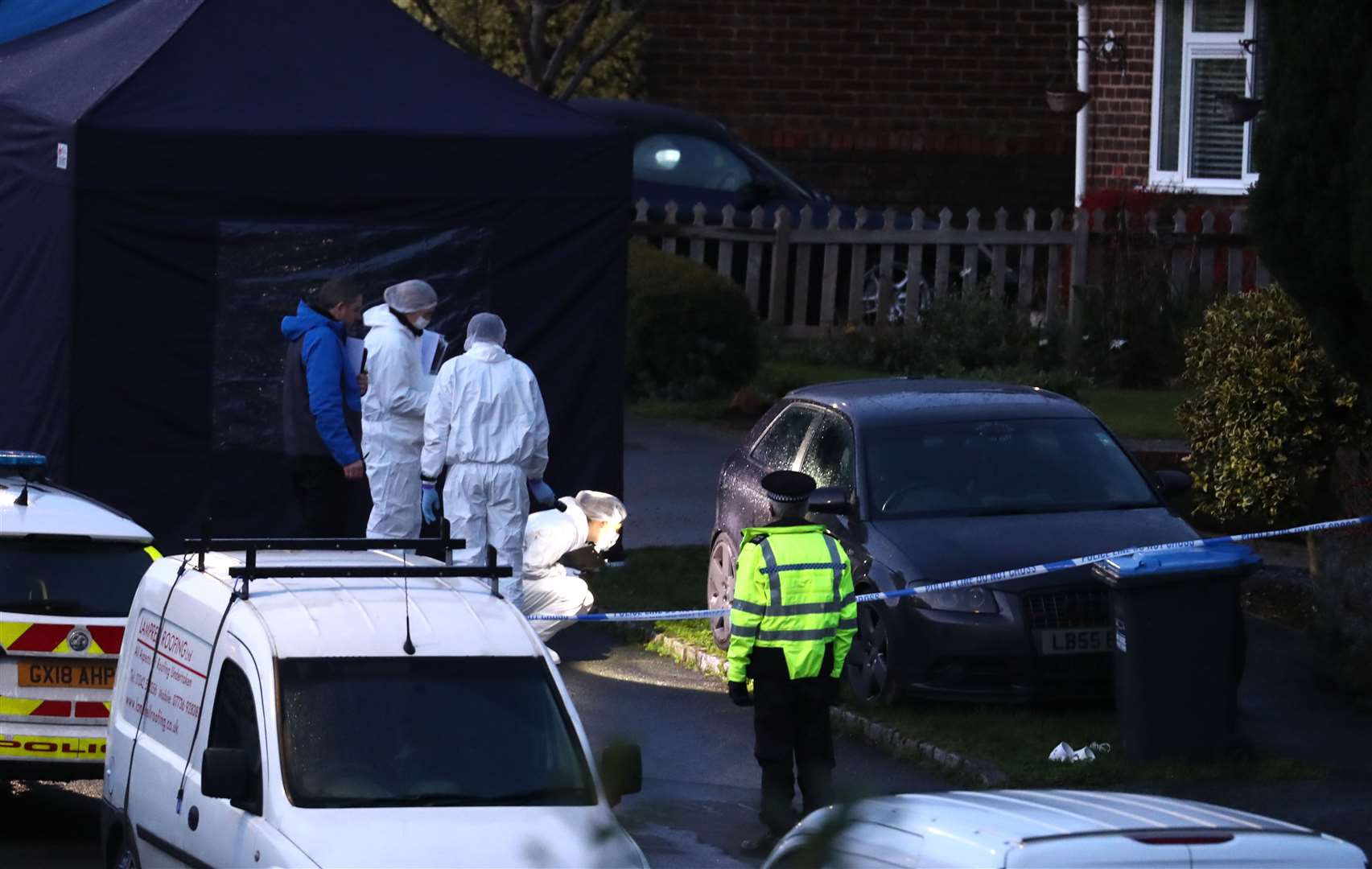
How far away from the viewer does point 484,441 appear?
10.5 meters

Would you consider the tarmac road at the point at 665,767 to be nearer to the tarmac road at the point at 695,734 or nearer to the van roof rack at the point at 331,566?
the tarmac road at the point at 695,734

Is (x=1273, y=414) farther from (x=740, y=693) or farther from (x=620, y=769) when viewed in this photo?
(x=620, y=769)

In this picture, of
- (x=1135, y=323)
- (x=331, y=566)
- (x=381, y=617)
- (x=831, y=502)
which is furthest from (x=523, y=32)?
(x=381, y=617)

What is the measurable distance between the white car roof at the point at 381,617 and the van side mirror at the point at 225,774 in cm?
40

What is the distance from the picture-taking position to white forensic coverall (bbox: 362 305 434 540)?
1102 centimetres

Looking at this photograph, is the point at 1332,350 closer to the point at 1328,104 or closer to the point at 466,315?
the point at 1328,104

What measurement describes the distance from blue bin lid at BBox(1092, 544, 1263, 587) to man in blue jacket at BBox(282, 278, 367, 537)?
4569mm

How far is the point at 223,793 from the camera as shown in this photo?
5723 mm

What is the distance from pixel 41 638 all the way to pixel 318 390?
12.1 feet

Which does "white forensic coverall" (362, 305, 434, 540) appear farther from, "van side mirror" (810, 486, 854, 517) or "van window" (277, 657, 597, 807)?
"van window" (277, 657, 597, 807)

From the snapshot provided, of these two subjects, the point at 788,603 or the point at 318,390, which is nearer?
the point at 788,603

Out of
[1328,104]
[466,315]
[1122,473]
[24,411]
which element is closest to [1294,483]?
[1122,473]

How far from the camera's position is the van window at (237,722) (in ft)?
19.1

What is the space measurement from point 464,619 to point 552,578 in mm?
4778
